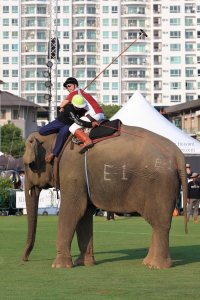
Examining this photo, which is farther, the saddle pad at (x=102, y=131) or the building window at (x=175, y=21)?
the building window at (x=175, y=21)

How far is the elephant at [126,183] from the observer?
1027cm

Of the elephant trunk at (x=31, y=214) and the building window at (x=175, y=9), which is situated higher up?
the building window at (x=175, y=9)

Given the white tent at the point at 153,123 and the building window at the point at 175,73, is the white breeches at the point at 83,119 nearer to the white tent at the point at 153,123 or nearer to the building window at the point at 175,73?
the white tent at the point at 153,123

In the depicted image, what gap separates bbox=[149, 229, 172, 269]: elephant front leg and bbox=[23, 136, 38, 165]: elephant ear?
2.53 m

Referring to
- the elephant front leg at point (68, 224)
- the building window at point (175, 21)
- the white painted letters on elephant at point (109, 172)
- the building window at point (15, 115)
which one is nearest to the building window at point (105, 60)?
the building window at point (175, 21)

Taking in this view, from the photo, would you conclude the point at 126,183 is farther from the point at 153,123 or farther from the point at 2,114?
the point at 2,114

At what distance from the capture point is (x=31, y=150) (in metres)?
11.1

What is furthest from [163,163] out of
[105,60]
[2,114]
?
[105,60]

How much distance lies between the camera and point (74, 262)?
1123 cm

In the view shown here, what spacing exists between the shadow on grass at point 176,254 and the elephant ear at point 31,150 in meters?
2.20

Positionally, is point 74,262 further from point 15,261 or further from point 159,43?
point 159,43

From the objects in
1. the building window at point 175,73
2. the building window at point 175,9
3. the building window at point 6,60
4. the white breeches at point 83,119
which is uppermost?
the building window at point 175,9

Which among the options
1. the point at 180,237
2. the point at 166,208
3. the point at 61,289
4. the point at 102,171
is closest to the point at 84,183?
the point at 102,171

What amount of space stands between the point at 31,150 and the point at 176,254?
12.1 ft
